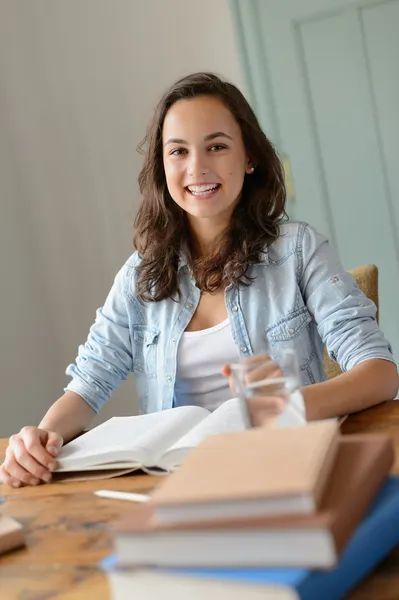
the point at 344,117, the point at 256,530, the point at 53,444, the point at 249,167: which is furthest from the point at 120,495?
the point at 344,117

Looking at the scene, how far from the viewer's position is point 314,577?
679 mm

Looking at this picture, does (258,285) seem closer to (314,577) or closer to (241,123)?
(241,123)

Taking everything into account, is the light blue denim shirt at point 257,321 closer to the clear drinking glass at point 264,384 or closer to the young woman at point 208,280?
the young woman at point 208,280

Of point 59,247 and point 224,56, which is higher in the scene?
point 224,56

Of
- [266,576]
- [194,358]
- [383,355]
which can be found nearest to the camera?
[266,576]

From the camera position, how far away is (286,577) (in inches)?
26.2

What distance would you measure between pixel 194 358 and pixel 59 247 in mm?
1829

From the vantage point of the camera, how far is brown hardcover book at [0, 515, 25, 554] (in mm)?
1052

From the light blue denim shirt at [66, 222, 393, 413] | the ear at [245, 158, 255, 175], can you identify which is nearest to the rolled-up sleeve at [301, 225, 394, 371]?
the light blue denim shirt at [66, 222, 393, 413]

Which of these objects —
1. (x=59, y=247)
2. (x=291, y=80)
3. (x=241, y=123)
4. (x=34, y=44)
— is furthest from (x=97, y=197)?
(x=241, y=123)

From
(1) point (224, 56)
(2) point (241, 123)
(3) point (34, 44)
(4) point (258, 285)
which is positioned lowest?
(4) point (258, 285)

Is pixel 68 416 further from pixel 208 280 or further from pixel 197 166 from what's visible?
pixel 197 166

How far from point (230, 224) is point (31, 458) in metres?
0.73

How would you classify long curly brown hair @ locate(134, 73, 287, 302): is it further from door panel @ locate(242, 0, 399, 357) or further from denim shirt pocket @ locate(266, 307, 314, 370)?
door panel @ locate(242, 0, 399, 357)
